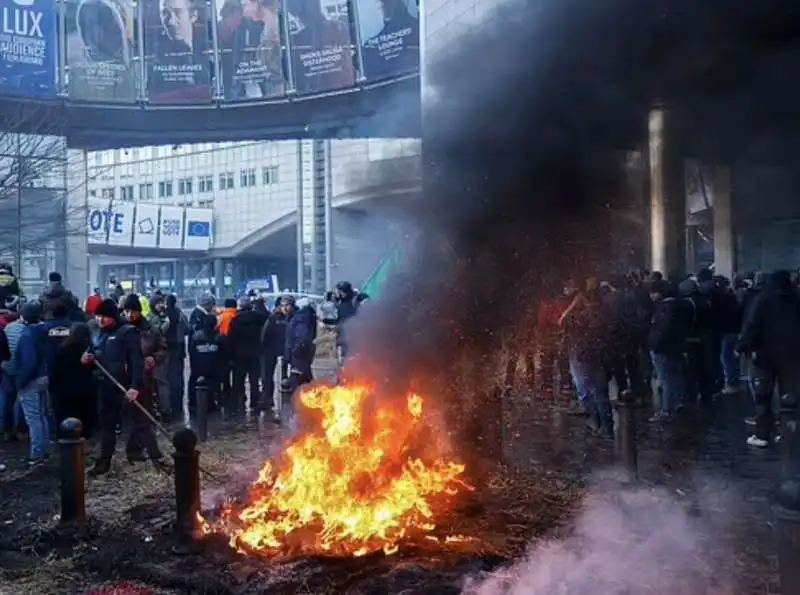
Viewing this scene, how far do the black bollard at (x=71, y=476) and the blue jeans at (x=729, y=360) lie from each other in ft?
24.5

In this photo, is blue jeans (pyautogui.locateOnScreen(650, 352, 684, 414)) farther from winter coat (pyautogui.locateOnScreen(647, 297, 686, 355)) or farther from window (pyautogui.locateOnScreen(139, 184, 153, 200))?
window (pyautogui.locateOnScreen(139, 184, 153, 200))

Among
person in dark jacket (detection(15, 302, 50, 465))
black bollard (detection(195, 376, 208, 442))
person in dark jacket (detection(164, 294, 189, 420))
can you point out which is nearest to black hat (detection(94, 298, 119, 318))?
person in dark jacket (detection(15, 302, 50, 465))

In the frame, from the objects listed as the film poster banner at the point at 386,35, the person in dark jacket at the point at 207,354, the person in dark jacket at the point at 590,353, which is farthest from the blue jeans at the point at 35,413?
the film poster banner at the point at 386,35

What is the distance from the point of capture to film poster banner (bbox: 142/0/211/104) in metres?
22.9

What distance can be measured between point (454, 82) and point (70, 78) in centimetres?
1901

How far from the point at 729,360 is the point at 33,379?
792cm

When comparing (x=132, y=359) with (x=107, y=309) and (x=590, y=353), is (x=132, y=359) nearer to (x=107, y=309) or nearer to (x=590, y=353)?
(x=107, y=309)

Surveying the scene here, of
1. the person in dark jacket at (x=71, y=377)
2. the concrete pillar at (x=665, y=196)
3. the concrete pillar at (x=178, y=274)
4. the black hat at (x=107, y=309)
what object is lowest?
the person in dark jacket at (x=71, y=377)

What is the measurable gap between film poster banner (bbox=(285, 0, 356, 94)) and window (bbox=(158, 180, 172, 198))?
994 inches

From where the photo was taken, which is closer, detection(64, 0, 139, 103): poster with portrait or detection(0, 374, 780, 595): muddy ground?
detection(0, 374, 780, 595): muddy ground

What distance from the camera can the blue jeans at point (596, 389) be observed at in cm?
764

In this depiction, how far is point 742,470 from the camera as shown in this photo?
6.67 meters

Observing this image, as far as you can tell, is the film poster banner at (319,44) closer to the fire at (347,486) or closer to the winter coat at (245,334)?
the winter coat at (245,334)

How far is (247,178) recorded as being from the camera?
41.0 metres
